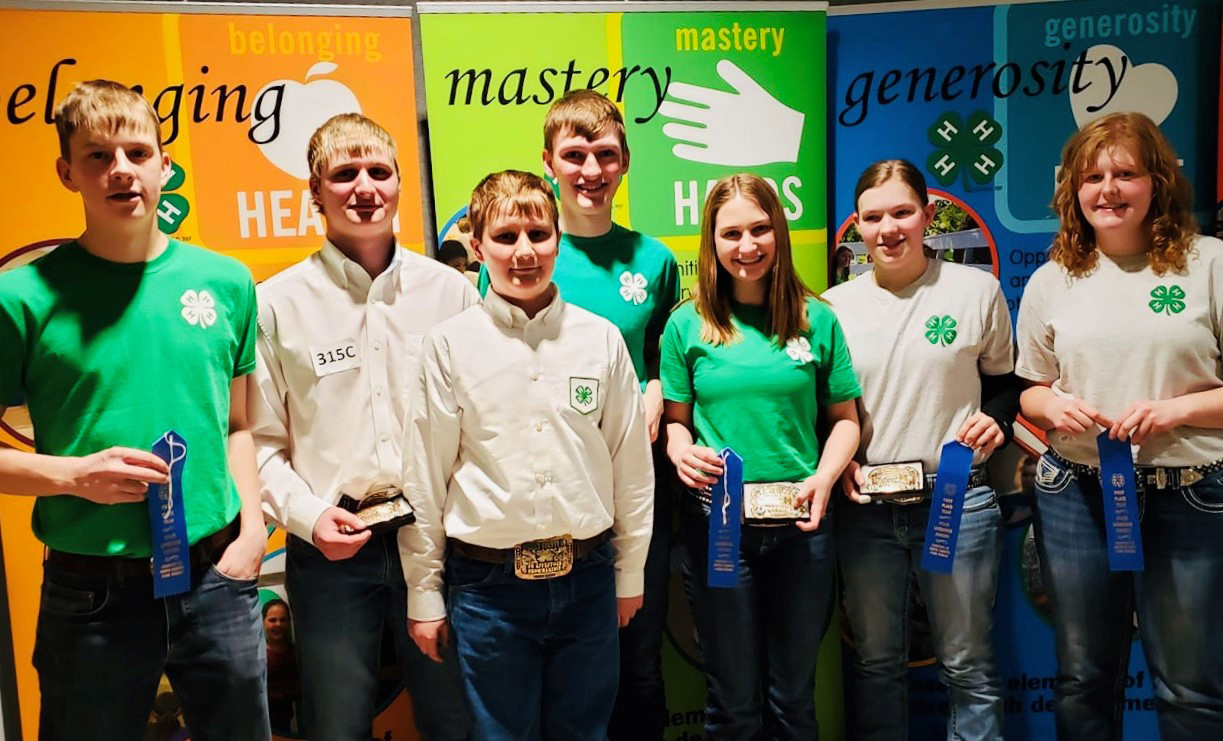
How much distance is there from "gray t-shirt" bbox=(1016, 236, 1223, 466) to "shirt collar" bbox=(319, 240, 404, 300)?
1905mm

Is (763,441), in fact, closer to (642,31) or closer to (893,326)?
(893,326)

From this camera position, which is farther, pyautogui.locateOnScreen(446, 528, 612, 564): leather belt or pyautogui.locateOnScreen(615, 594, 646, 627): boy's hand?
pyautogui.locateOnScreen(615, 594, 646, 627): boy's hand

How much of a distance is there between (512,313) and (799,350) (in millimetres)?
873

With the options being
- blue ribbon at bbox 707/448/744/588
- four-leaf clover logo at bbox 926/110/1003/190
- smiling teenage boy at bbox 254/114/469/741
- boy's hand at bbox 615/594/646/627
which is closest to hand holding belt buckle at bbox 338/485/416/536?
smiling teenage boy at bbox 254/114/469/741

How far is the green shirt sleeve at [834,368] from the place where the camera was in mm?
2656

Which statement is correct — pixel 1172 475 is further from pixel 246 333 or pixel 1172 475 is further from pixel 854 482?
pixel 246 333

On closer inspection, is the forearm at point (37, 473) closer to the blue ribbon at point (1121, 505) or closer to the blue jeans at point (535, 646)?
the blue jeans at point (535, 646)

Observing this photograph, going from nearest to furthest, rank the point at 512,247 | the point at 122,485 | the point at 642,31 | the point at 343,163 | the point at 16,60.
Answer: the point at 122,485, the point at 512,247, the point at 343,163, the point at 16,60, the point at 642,31

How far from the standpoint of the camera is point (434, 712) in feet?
8.11

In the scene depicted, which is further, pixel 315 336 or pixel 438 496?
pixel 315 336

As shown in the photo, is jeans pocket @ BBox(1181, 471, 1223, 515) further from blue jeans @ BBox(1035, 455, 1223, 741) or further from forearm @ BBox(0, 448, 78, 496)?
forearm @ BBox(0, 448, 78, 496)

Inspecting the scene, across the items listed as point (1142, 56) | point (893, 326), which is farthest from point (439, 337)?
point (1142, 56)

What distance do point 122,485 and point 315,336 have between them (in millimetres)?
585

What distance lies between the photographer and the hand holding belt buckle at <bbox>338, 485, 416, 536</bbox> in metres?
2.26
